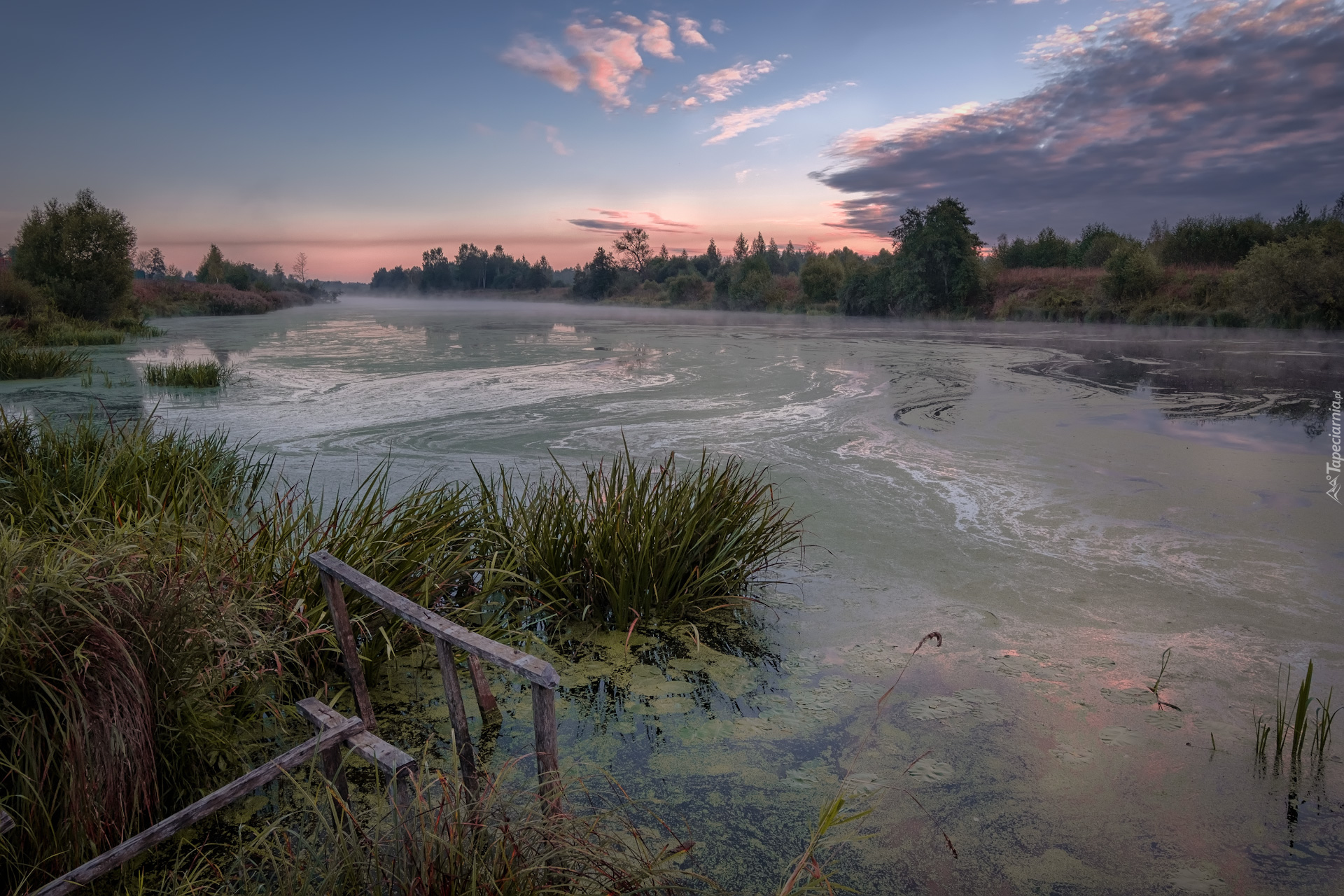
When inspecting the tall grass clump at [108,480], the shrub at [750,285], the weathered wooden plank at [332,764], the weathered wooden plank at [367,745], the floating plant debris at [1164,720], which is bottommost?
the floating plant debris at [1164,720]

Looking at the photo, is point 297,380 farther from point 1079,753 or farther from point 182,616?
point 1079,753

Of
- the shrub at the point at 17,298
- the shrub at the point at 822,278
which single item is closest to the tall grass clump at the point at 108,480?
the shrub at the point at 17,298

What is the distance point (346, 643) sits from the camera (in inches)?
96.6

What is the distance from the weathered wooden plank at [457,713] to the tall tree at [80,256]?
26.1 meters

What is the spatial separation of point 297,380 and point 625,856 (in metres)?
12.9

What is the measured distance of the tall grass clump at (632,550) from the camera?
368 centimetres

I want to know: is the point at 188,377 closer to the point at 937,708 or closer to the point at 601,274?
the point at 937,708

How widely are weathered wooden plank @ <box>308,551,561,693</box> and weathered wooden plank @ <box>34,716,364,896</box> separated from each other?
30 centimetres

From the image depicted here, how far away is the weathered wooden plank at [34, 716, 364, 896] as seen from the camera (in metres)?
1.54

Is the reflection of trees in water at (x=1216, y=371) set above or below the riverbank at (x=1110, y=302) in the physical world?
below

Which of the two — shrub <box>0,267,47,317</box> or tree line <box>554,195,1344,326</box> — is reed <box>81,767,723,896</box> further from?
tree line <box>554,195,1344,326</box>

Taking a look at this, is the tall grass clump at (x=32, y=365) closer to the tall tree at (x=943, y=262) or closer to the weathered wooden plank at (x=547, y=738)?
the weathered wooden plank at (x=547, y=738)

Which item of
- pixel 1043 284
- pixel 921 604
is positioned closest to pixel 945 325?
pixel 1043 284

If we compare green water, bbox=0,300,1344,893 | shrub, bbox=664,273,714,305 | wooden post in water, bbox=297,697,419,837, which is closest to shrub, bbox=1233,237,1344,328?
green water, bbox=0,300,1344,893
